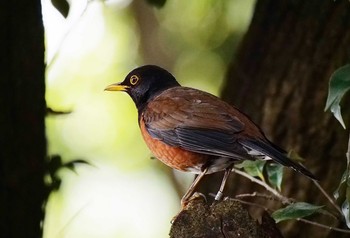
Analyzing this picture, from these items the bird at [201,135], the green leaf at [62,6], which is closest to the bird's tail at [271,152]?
the bird at [201,135]

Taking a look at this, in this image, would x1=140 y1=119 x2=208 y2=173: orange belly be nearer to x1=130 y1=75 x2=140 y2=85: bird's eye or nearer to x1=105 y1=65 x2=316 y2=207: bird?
x1=105 y1=65 x2=316 y2=207: bird

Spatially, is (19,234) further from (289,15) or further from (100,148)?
(100,148)

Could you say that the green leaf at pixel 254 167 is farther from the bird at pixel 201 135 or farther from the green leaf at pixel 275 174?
the bird at pixel 201 135

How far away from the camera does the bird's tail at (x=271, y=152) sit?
3.05 metres

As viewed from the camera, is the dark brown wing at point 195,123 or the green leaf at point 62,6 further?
the dark brown wing at point 195,123

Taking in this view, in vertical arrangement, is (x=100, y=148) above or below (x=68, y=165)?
below

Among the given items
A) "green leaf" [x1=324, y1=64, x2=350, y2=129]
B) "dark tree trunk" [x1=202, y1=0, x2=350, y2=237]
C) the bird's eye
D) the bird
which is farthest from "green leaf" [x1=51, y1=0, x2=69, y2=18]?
"dark tree trunk" [x1=202, y1=0, x2=350, y2=237]

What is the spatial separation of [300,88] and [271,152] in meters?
1.99

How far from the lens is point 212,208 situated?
2.60 m

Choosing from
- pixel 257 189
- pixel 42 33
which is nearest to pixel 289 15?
pixel 257 189

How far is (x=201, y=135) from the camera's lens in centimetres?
331

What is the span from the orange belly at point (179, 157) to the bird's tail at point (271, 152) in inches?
8.7

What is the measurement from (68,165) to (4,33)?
78cm

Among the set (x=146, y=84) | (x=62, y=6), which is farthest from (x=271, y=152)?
(x=146, y=84)
